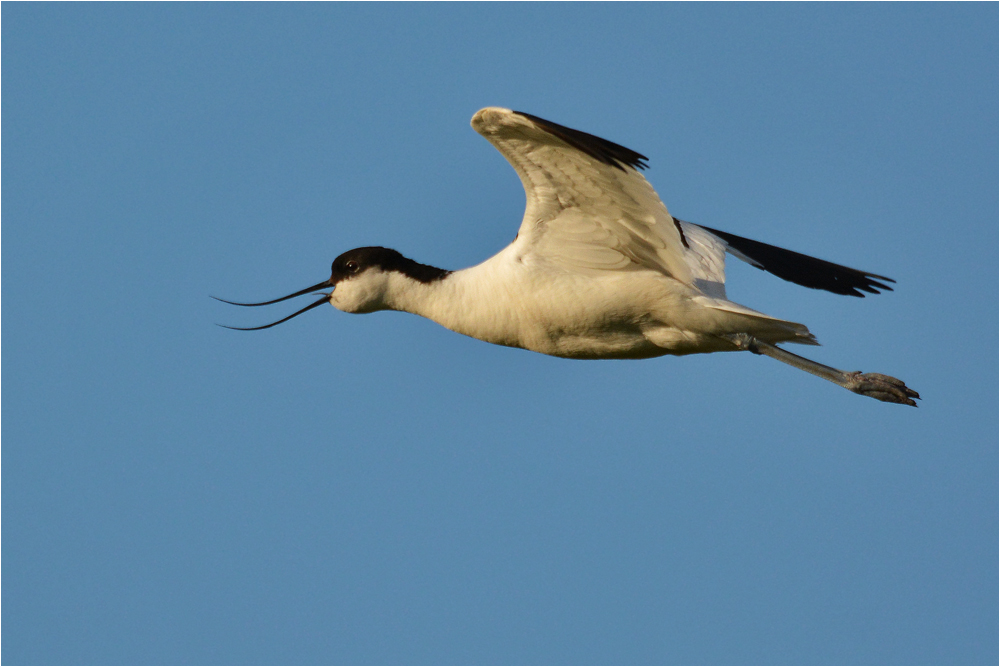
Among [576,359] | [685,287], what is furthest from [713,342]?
[576,359]

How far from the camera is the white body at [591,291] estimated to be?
8891 millimetres

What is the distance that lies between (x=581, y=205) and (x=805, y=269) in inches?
118

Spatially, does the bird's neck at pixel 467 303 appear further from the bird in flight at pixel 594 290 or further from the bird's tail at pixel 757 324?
the bird's tail at pixel 757 324

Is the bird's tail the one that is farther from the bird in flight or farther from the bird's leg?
the bird's leg

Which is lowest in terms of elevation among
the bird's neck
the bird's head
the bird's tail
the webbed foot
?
the webbed foot

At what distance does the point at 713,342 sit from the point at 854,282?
203cm

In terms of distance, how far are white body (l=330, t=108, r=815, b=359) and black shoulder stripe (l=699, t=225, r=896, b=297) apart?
1.58 m

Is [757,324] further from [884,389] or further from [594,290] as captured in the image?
[884,389]

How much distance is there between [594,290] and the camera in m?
9.12

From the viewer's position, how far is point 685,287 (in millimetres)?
9148

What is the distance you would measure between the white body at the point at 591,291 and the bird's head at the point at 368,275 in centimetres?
32

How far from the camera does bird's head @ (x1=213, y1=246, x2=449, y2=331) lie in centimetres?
982

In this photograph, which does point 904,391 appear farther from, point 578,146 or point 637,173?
point 578,146

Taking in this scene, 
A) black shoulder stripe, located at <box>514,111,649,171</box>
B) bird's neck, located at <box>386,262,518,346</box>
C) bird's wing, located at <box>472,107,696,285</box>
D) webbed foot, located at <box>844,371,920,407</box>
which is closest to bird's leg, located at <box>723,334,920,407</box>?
webbed foot, located at <box>844,371,920,407</box>
